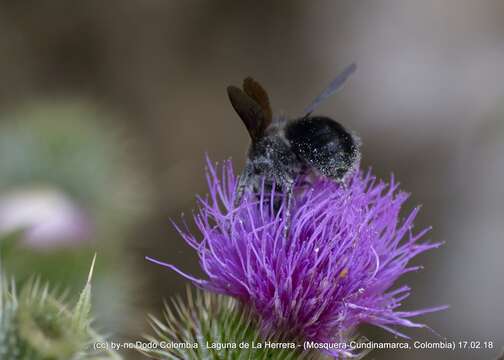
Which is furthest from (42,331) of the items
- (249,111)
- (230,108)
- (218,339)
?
(230,108)

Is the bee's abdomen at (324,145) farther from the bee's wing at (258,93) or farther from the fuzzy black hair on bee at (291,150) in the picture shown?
the bee's wing at (258,93)

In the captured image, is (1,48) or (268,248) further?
(1,48)

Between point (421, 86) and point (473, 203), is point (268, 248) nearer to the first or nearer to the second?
point (473, 203)

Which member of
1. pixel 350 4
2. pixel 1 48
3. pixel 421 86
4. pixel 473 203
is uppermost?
pixel 1 48

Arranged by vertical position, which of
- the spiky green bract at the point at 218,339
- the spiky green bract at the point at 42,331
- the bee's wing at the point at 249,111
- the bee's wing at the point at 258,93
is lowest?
the spiky green bract at the point at 218,339

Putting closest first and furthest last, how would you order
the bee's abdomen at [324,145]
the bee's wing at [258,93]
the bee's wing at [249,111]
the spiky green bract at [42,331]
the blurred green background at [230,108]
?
the spiky green bract at [42,331]
the bee's wing at [249,111]
the bee's abdomen at [324,145]
the bee's wing at [258,93]
the blurred green background at [230,108]

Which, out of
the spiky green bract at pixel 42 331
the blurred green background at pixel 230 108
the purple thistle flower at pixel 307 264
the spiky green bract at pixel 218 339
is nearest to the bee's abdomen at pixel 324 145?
the purple thistle flower at pixel 307 264

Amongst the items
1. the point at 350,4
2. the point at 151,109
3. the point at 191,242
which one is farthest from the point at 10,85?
the point at 191,242
